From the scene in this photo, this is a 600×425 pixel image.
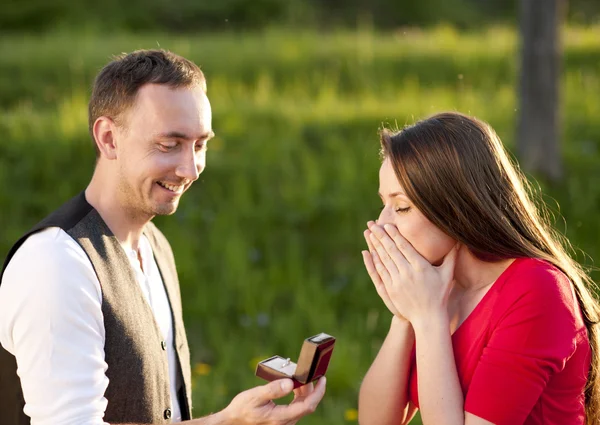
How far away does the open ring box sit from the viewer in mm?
2553

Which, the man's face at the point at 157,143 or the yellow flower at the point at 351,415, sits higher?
the man's face at the point at 157,143

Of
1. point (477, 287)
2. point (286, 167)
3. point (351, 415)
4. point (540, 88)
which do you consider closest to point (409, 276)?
point (477, 287)

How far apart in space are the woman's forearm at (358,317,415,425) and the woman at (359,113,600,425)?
2 centimetres

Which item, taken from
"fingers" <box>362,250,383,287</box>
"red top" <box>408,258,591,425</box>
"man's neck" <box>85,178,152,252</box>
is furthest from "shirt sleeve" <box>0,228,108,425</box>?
"red top" <box>408,258,591,425</box>

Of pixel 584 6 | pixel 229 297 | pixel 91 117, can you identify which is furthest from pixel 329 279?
pixel 584 6

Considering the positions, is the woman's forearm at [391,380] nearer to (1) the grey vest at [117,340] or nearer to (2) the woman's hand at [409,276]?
(2) the woman's hand at [409,276]

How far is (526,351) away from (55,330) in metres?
1.26

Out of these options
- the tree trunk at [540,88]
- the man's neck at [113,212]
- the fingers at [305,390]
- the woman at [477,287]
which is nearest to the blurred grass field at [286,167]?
the tree trunk at [540,88]

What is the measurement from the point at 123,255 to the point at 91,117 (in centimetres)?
46

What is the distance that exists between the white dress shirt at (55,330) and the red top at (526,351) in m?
1.03

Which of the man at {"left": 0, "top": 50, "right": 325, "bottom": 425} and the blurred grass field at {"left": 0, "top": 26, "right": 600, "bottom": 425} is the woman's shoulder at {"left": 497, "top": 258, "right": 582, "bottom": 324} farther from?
the blurred grass field at {"left": 0, "top": 26, "right": 600, "bottom": 425}

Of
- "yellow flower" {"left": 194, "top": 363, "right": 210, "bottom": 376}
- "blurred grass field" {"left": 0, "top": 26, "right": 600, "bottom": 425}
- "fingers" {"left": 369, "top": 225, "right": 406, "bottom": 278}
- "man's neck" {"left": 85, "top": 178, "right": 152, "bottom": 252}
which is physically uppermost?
"man's neck" {"left": 85, "top": 178, "right": 152, "bottom": 252}

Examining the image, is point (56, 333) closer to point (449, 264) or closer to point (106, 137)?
point (106, 137)

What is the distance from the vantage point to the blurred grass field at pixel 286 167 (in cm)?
575
